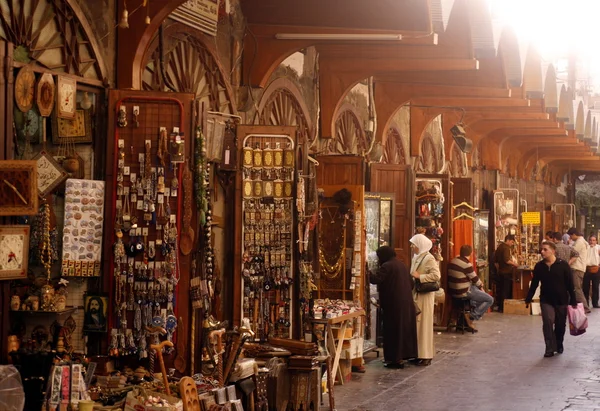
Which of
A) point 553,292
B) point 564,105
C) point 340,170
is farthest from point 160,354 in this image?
point 564,105

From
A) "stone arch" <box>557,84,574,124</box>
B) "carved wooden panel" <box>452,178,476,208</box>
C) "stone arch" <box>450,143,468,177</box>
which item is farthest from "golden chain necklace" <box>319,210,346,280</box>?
"stone arch" <box>557,84,574,124</box>

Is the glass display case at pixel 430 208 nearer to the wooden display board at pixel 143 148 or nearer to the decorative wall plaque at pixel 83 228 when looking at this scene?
the wooden display board at pixel 143 148

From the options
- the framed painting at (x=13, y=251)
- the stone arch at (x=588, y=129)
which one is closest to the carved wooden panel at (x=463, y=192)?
the stone arch at (x=588, y=129)

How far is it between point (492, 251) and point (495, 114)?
10.3 ft

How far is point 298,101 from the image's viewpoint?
41.8 ft

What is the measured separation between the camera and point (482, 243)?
21.6 metres

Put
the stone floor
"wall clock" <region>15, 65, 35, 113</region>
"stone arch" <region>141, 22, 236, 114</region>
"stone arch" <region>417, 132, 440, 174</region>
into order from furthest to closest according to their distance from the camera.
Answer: "stone arch" <region>417, 132, 440, 174</region>
the stone floor
"stone arch" <region>141, 22, 236, 114</region>
"wall clock" <region>15, 65, 35, 113</region>

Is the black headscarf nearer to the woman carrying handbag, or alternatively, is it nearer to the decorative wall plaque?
the decorative wall plaque

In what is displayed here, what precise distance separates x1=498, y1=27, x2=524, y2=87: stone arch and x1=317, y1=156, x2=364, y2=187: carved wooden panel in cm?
433

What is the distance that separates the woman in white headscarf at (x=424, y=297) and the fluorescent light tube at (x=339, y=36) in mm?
2872

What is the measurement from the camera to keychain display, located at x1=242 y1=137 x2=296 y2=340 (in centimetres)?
944

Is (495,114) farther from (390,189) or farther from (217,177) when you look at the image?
(217,177)

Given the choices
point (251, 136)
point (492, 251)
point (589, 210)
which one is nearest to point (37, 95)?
point (251, 136)

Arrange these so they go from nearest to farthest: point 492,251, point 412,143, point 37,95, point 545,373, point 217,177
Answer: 1. point 37,95
2. point 217,177
3. point 545,373
4. point 412,143
5. point 492,251
